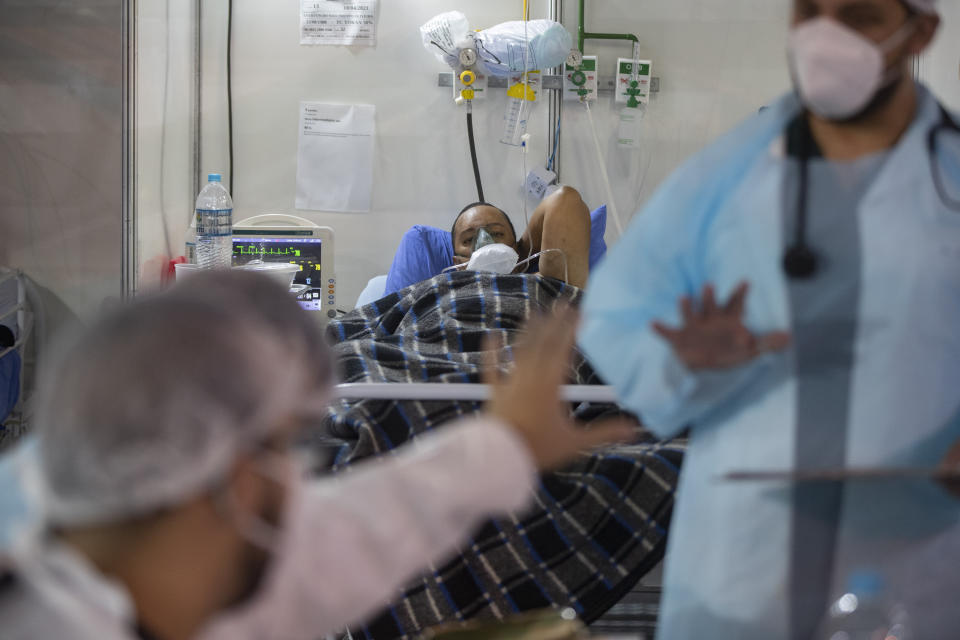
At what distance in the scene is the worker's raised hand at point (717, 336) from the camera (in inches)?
38.2

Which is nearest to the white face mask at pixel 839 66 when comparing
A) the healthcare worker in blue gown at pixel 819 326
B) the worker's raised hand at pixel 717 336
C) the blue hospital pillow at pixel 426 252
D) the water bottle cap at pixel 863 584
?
the healthcare worker in blue gown at pixel 819 326

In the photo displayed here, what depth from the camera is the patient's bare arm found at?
288cm

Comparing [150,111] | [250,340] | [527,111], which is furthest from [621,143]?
[250,340]

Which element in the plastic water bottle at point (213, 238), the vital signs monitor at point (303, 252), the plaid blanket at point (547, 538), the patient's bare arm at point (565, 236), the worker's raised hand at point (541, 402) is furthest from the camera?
the vital signs monitor at point (303, 252)

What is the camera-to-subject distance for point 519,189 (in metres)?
3.79

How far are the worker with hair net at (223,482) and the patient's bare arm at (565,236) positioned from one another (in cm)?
201

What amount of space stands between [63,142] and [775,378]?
7.78 feet

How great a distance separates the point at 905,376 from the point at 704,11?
2716 millimetres

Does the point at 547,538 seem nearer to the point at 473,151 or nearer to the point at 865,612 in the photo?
the point at 865,612

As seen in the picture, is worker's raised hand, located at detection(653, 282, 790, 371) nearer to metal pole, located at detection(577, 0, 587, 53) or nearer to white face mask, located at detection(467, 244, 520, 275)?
white face mask, located at detection(467, 244, 520, 275)

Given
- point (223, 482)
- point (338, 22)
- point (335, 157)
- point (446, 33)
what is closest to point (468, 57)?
point (446, 33)

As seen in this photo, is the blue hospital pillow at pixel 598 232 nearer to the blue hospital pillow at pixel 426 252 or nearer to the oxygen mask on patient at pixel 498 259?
the blue hospital pillow at pixel 426 252

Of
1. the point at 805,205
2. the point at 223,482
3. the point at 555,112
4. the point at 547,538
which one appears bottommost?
the point at 547,538

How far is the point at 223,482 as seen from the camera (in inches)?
28.3
